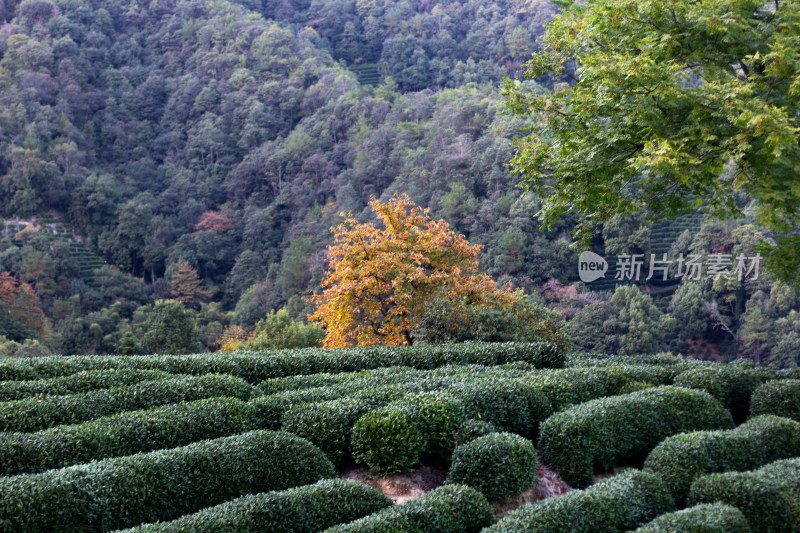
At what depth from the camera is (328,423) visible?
6090mm

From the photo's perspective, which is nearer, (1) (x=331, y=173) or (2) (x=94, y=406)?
(2) (x=94, y=406)

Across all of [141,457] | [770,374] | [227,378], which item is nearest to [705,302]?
[770,374]

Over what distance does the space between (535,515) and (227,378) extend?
171 inches

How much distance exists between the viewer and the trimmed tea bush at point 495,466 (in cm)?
534

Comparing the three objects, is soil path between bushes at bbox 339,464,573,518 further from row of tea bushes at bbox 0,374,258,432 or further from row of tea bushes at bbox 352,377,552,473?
row of tea bushes at bbox 0,374,258,432

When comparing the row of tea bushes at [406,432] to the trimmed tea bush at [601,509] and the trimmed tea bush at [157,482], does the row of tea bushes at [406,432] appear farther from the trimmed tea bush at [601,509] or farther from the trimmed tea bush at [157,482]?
the trimmed tea bush at [601,509]

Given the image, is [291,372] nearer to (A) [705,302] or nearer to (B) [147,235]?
(A) [705,302]

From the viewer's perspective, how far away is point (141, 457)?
4953 mm

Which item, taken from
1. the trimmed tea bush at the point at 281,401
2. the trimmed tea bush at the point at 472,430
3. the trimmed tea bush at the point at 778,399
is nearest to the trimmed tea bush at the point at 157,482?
the trimmed tea bush at the point at 281,401

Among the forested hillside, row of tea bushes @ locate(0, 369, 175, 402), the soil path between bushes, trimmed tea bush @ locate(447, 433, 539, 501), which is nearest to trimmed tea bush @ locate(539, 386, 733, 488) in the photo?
the soil path between bushes

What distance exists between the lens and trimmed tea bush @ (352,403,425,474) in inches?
224

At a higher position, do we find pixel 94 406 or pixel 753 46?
pixel 753 46

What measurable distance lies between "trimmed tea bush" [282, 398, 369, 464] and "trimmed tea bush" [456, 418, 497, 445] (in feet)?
3.41

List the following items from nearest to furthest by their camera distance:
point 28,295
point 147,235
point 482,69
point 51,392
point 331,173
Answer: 1. point 51,392
2. point 28,295
3. point 147,235
4. point 331,173
5. point 482,69
